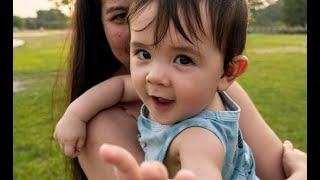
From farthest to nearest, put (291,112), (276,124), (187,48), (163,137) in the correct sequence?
(291,112) → (276,124) → (163,137) → (187,48)

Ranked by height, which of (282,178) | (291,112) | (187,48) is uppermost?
(187,48)

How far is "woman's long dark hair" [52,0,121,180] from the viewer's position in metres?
2.48

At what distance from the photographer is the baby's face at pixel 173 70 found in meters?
1.79

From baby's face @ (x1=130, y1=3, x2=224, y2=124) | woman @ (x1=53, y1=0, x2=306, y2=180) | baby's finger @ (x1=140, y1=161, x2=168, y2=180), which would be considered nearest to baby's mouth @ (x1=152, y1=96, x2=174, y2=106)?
baby's face @ (x1=130, y1=3, x2=224, y2=124)

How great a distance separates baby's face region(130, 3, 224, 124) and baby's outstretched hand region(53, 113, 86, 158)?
1.51 ft

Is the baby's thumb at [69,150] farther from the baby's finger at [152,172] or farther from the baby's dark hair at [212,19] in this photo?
the baby's finger at [152,172]

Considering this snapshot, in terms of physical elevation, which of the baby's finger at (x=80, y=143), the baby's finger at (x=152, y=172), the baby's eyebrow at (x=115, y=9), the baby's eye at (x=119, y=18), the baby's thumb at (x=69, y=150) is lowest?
the baby's thumb at (x=69, y=150)

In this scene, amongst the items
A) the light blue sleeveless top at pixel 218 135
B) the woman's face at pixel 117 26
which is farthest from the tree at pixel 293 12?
the light blue sleeveless top at pixel 218 135
